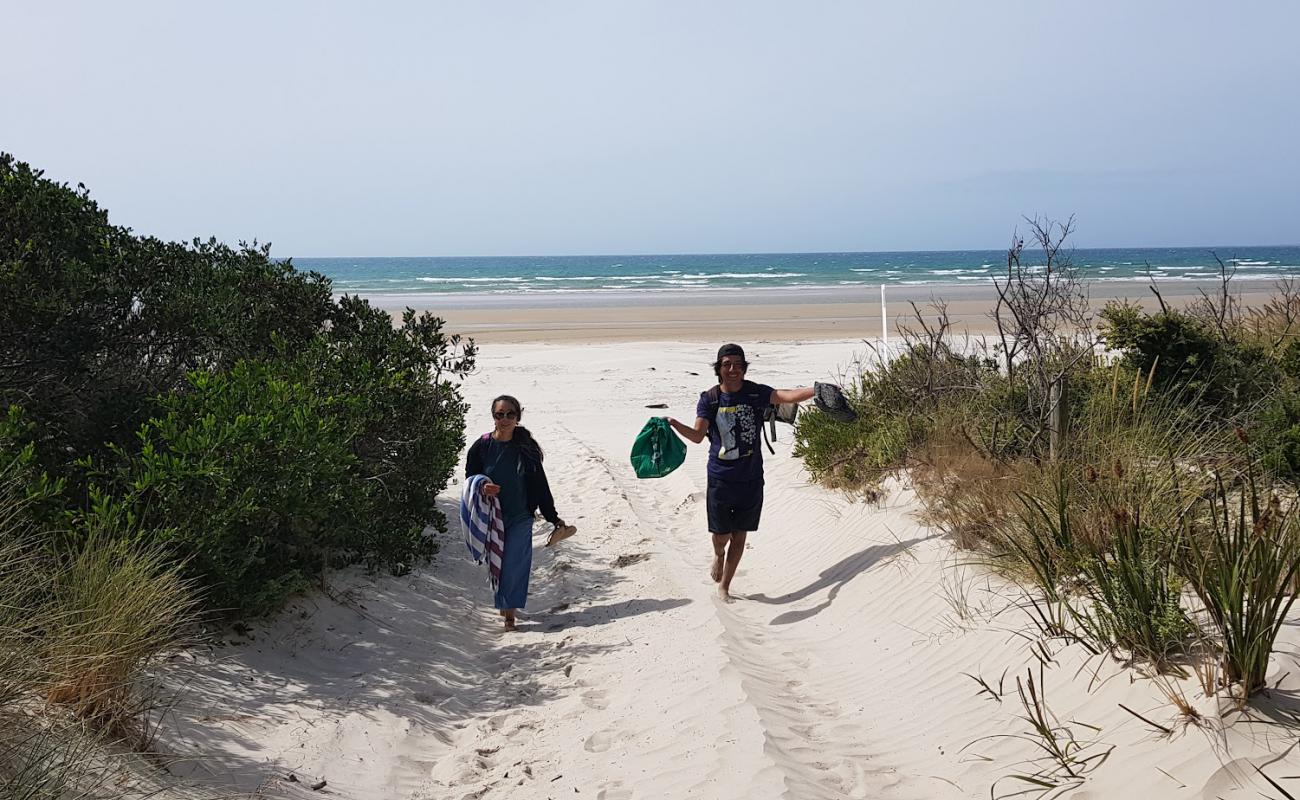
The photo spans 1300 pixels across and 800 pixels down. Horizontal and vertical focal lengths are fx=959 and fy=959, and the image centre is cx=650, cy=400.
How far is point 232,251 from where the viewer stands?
8547 mm

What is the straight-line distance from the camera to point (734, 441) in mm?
7258

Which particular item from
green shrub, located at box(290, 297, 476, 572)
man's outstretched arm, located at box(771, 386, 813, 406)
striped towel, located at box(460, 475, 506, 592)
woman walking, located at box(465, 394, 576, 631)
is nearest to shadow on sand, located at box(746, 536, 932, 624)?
man's outstretched arm, located at box(771, 386, 813, 406)

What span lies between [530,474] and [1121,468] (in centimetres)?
389

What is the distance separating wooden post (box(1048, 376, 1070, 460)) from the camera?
7.12 meters

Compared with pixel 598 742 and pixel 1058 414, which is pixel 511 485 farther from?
pixel 1058 414

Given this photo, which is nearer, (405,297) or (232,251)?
(232,251)

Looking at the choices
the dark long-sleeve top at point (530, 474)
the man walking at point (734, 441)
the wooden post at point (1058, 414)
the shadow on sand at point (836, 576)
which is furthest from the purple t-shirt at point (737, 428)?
the wooden post at point (1058, 414)

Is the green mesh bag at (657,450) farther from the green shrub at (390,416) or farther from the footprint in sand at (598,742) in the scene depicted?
the footprint in sand at (598,742)

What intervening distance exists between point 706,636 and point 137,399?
4.02 m

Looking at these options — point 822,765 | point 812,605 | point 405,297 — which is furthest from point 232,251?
point 405,297

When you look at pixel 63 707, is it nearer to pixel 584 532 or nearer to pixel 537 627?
pixel 537 627

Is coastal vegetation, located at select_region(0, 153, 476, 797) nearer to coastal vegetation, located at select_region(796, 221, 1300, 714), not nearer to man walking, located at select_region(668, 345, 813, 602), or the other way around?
man walking, located at select_region(668, 345, 813, 602)

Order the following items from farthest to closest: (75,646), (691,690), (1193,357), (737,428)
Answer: (1193,357) < (737,428) < (691,690) < (75,646)

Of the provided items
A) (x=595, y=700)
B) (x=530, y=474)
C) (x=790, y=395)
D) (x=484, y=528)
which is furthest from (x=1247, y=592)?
(x=484, y=528)
